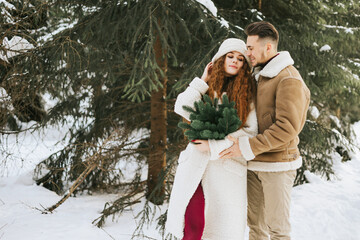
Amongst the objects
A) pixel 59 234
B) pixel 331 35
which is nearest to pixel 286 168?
pixel 59 234

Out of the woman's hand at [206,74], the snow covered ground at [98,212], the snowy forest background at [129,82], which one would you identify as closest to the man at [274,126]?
the woman's hand at [206,74]

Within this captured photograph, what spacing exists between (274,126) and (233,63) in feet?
2.04

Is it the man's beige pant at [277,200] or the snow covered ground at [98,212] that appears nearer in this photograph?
the man's beige pant at [277,200]

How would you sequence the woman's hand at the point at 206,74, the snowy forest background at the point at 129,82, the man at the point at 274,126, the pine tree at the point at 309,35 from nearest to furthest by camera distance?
the man at the point at 274,126 < the woman's hand at the point at 206,74 < the snowy forest background at the point at 129,82 < the pine tree at the point at 309,35

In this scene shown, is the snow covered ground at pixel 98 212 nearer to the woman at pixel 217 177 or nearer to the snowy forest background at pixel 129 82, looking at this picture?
the snowy forest background at pixel 129 82

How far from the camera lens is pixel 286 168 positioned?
241 cm

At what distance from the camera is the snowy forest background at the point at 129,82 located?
4.20m

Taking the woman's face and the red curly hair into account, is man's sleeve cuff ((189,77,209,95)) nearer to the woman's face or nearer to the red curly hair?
the red curly hair

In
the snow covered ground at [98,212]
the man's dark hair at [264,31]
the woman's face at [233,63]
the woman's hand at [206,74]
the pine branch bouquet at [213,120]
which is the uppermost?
the man's dark hair at [264,31]

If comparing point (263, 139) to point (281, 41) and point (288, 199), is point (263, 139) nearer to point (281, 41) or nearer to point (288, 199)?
point (288, 199)

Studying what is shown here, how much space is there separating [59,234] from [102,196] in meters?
2.32

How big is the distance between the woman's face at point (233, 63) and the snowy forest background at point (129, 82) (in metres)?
1.25

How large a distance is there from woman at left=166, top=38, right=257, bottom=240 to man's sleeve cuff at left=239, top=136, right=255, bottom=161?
0.10m

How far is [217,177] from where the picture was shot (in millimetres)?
2475
